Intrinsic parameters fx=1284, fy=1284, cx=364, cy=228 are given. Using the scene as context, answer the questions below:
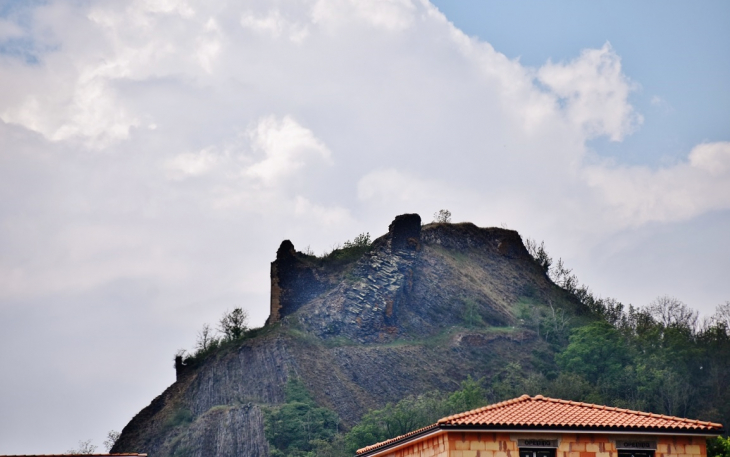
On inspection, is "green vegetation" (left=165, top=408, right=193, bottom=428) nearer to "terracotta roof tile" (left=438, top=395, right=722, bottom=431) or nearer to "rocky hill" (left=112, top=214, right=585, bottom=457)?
"rocky hill" (left=112, top=214, right=585, bottom=457)

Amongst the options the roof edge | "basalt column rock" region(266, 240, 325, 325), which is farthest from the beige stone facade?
"basalt column rock" region(266, 240, 325, 325)

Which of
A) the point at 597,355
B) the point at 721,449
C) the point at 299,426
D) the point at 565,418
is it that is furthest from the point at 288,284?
the point at 565,418

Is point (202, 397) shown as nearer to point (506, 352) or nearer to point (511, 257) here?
point (506, 352)

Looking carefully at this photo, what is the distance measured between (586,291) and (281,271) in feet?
141

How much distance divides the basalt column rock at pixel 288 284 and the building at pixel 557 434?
313ft

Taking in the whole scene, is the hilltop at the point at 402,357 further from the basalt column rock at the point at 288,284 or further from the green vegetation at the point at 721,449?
the green vegetation at the point at 721,449

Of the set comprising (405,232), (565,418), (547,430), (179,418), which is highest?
(405,232)

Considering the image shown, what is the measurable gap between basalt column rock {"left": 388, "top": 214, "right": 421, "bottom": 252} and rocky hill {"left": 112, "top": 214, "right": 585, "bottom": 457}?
4.4 inches

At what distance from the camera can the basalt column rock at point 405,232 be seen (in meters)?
143

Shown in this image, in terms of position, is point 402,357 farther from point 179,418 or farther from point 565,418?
point 565,418

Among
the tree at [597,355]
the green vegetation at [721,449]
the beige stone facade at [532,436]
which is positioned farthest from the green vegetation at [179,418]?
the beige stone facade at [532,436]

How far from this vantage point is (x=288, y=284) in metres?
139

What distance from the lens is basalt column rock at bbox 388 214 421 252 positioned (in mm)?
142625

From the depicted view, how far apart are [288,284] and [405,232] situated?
14698mm
